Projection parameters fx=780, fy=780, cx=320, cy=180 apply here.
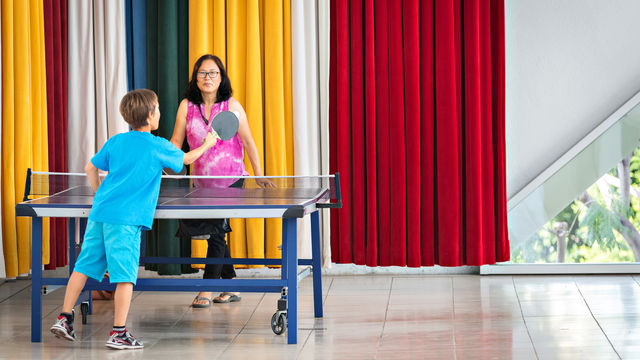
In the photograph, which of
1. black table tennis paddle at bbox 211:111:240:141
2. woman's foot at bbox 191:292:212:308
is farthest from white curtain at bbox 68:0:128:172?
black table tennis paddle at bbox 211:111:240:141

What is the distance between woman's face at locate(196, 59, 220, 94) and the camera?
13.8ft

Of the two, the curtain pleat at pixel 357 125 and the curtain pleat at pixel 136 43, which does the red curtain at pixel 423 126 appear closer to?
the curtain pleat at pixel 357 125

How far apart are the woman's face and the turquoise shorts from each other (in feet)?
3.48

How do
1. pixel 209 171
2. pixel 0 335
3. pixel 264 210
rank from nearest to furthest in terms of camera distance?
pixel 264 210
pixel 0 335
pixel 209 171

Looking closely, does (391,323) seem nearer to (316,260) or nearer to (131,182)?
(316,260)

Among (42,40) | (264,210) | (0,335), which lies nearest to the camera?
(264,210)

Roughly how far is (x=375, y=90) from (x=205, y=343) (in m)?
2.14

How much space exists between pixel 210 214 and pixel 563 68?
2834mm

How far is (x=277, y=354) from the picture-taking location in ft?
11.0

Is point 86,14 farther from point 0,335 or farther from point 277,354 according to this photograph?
point 277,354

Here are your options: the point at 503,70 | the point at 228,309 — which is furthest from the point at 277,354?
the point at 503,70

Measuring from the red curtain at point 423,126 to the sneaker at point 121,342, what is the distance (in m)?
1.91

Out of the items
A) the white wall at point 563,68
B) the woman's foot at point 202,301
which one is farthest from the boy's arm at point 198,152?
the white wall at point 563,68

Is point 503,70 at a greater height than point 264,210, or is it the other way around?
point 503,70
